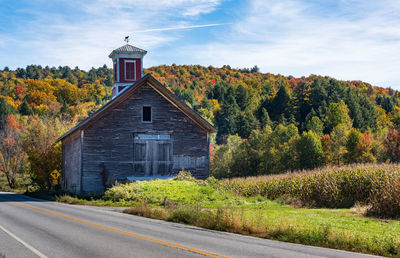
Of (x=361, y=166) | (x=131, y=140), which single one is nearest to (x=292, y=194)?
(x=361, y=166)

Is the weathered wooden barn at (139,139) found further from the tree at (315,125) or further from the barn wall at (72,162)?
the tree at (315,125)

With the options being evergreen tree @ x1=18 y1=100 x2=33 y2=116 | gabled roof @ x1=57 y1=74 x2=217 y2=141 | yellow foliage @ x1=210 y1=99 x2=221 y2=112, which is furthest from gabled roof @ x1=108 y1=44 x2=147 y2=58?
yellow foliage @ x1=210 y1=99 x2=221 y2=112

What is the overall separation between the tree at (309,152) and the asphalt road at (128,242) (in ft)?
239

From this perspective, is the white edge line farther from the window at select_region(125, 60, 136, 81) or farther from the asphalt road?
the window at select_region(125, 60, 136, 81)

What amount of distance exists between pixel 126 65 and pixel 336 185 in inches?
843

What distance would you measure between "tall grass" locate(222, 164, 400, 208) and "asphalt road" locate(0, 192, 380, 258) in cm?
1185

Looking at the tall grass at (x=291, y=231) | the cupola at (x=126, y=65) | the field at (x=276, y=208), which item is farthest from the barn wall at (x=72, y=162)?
the tall grass at (x=291, y=231)

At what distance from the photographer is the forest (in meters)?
64.1

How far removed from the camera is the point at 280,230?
583 inches

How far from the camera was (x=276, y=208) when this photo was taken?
2455cm

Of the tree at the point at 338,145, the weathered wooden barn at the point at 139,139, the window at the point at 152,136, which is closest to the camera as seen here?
the weathered wooden barn at the point at 139,139

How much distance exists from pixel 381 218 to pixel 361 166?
7.82 metres

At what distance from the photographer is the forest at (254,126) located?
210 feet

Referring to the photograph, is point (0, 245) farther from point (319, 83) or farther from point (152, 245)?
point (319, 83)
